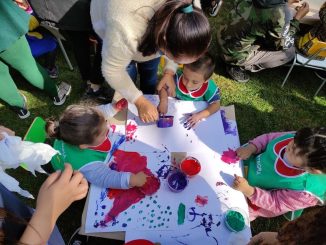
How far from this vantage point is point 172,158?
180 centimetres

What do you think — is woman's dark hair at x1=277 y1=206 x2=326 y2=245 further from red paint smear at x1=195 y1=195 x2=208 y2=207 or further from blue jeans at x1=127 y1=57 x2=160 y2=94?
blue jeans at x1=127 y1=57 x2=160 y2=94

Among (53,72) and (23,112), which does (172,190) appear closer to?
(23,112)

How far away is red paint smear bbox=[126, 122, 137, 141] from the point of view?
188 cm

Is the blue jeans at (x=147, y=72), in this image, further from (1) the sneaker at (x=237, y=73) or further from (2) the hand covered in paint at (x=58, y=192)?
(2) the hand covered in paint at (x=58, y=192)

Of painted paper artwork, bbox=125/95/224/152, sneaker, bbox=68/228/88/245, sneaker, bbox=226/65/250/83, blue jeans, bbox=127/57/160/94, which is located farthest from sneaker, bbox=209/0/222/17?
sneaker, bbox=68/228/88/245

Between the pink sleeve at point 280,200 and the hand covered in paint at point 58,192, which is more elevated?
the hand covered in paint at point 58,192

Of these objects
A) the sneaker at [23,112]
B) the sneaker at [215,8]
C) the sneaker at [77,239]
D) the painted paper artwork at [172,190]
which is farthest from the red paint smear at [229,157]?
the sneaker at [215,8]

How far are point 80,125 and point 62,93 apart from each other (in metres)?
1.37

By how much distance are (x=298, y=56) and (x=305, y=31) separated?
481mm

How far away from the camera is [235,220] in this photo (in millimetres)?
1541

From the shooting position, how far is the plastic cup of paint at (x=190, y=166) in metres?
1.69

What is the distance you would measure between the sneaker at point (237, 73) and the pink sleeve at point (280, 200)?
1580 mm

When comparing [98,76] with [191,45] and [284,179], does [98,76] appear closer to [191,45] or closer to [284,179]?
[191,45]

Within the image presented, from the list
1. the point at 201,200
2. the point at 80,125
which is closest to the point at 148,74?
the point at 80,125
